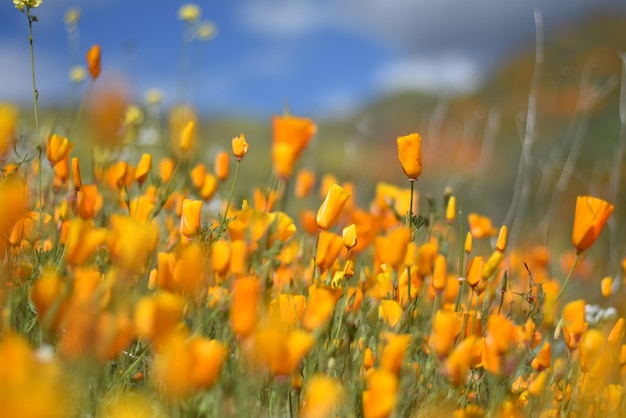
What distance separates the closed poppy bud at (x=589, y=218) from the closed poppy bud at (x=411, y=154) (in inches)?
16.7

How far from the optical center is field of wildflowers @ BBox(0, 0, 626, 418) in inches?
39.4

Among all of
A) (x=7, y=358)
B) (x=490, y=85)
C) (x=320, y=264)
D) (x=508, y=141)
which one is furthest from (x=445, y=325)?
(x=490, y=85)

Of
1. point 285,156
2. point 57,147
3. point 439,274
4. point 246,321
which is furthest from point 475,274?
point 57,147

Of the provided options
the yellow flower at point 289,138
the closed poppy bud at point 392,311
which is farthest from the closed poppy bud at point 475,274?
the yellow flower at point 289,138

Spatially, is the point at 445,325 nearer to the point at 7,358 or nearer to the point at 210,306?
the point at 210,306

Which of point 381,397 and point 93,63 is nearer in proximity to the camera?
point 381,397

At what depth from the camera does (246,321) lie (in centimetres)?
106

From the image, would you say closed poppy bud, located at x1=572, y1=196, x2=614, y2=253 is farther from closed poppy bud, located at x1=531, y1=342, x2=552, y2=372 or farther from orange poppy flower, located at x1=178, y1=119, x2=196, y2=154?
orange poppy flower, located at x1=178, y1=119, x2=196, y2=154

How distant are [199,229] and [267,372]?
370 mm

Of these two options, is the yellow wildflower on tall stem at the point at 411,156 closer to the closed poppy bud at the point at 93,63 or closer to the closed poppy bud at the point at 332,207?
the closed poppy bud at the point at 332,207

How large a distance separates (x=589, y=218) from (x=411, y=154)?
19.1 inches

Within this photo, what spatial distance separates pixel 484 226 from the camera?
2.33 metres

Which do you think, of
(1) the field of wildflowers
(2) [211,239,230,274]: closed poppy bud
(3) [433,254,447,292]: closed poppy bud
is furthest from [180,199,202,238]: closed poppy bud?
(3) [433,254,447,292]: closed poppy bud

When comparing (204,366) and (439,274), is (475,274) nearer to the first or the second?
(439,274)
